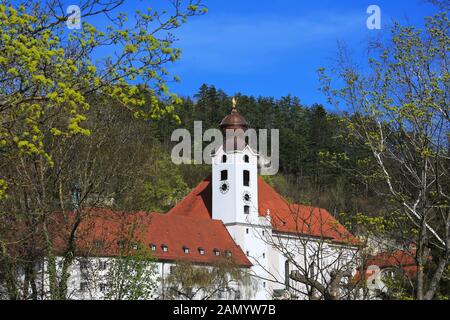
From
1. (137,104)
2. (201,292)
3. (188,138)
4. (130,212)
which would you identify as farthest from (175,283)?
(188,138)

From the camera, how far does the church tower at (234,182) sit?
5362 centimetres

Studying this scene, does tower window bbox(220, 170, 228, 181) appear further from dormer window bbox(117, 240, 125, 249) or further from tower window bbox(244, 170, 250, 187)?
dormer window bbox(117, 240, 125, 249)

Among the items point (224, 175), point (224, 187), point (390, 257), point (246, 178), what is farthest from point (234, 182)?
point (390, 257)

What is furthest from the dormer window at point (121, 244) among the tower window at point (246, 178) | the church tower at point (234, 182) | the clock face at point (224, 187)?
the tower window at point (246, 178)

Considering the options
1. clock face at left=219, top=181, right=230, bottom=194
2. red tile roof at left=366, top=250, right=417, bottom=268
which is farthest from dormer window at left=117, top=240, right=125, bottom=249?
clock face at left=219, top=181, right=230, bottom=194

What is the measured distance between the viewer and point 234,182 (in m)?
54.0

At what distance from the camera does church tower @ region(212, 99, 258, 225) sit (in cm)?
5362

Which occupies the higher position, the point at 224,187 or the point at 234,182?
the point at 234,182

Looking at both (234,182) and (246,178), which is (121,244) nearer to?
(234,182)

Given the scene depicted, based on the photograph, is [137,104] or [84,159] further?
[84,159]
